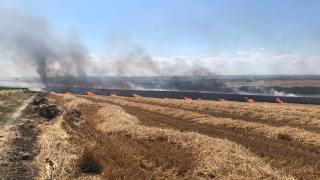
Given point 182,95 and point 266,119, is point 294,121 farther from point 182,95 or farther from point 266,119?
point 182,95

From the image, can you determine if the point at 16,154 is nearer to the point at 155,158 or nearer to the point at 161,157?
the point at 155,158

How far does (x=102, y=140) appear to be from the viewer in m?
10.5

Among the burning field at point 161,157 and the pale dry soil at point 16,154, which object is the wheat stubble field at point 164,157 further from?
the pale dry soil at point 16,154

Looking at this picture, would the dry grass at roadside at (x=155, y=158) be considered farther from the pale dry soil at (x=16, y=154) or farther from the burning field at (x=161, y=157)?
the pale dry soil at (x=16, y=154)

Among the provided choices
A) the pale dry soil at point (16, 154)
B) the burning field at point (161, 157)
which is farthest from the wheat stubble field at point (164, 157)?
the pale dry soil at point (16, 154)

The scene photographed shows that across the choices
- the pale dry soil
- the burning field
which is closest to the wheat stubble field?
the burning field

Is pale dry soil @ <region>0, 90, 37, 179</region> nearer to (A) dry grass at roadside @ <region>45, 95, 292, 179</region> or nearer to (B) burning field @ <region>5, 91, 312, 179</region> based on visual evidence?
(B) burning field @ <region>5, 91, 312, 179</region>

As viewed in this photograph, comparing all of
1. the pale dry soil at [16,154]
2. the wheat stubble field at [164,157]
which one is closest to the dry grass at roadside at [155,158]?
the wheat stubble field at [164,157]

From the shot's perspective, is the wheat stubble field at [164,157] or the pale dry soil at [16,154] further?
the wheat stubble field at [164,157]

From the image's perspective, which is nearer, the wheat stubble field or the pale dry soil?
the pale dry soil

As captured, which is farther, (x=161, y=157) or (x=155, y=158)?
(x=161, y=157)

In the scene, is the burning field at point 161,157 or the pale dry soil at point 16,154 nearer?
the pale dry soil at point 16,154

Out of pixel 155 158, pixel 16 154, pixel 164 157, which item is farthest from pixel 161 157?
pixel 16 154

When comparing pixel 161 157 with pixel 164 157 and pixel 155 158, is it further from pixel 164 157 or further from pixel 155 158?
pixel 155 158
